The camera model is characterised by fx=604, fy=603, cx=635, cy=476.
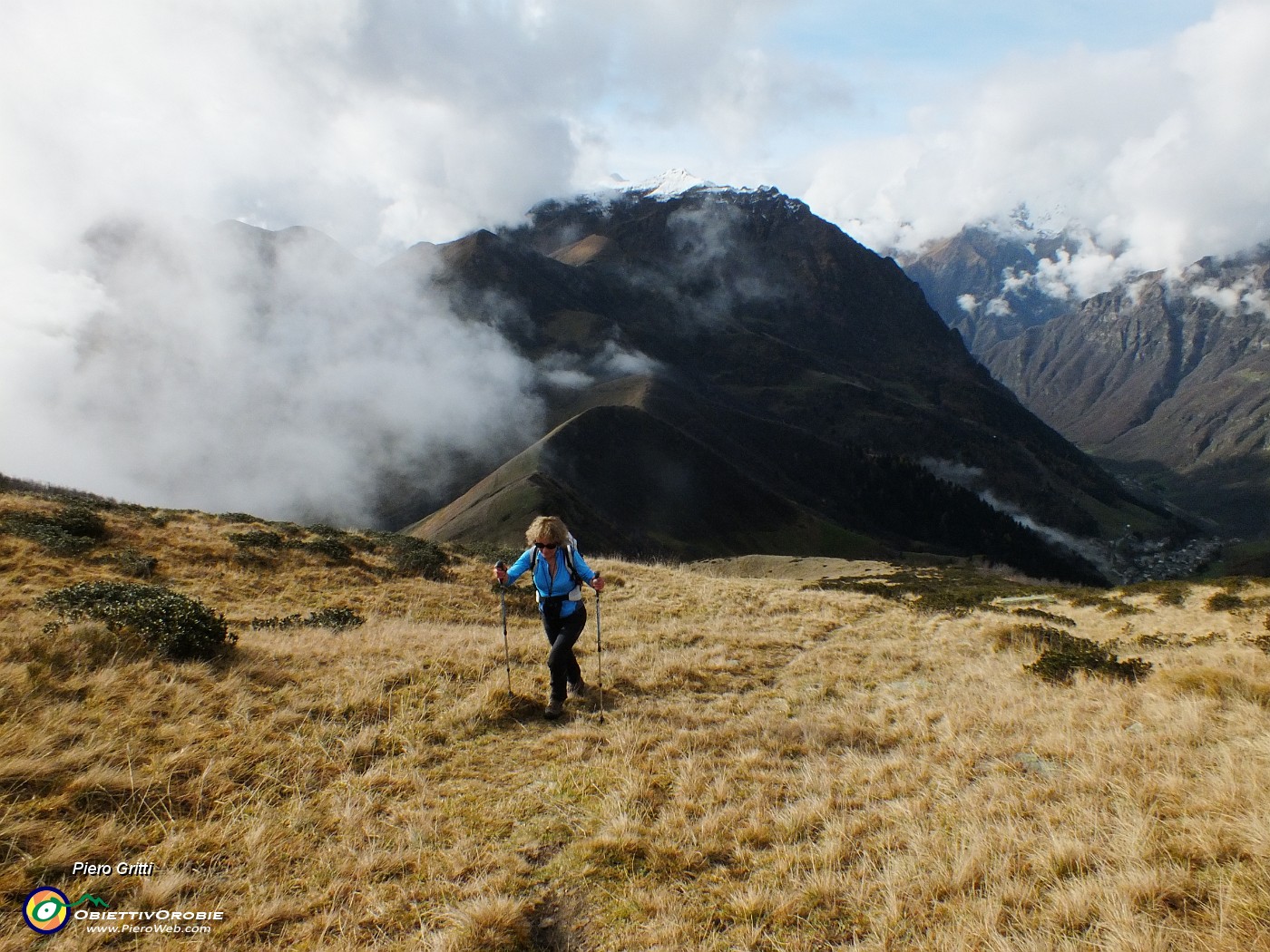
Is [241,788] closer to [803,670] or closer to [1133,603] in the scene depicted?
[803,670]

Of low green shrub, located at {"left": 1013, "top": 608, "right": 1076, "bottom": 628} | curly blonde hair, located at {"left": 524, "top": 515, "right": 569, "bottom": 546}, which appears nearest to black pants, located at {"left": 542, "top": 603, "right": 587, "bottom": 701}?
curly blonde hair, located at {"left": 524, "top": 515, "right": 569, "bottom": 546}

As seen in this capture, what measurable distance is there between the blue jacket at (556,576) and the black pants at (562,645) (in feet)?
0.42

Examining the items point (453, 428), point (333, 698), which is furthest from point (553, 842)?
point (453, 428)

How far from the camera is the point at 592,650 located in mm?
12984

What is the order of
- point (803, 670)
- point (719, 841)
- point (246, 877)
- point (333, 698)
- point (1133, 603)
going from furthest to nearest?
point (1133, 603) < point (803, 670) < point (333, 698) < point (719, 841) < point (246, 877)

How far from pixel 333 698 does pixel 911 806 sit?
728cm

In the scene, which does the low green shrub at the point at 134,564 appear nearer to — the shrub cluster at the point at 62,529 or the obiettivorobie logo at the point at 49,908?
the shrub cluster at the point at 62,529

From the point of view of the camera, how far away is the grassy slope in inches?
167

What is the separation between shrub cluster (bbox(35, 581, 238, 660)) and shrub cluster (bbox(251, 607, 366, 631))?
2.57 m

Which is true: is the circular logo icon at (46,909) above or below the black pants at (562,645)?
below

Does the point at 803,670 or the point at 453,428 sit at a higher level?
the point at 453,428

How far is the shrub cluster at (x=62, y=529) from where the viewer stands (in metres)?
16.8

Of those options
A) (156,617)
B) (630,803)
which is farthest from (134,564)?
(630,803)

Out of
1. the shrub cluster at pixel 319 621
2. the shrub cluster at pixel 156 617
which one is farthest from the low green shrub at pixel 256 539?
the shrub cluster at pixel 156 617
